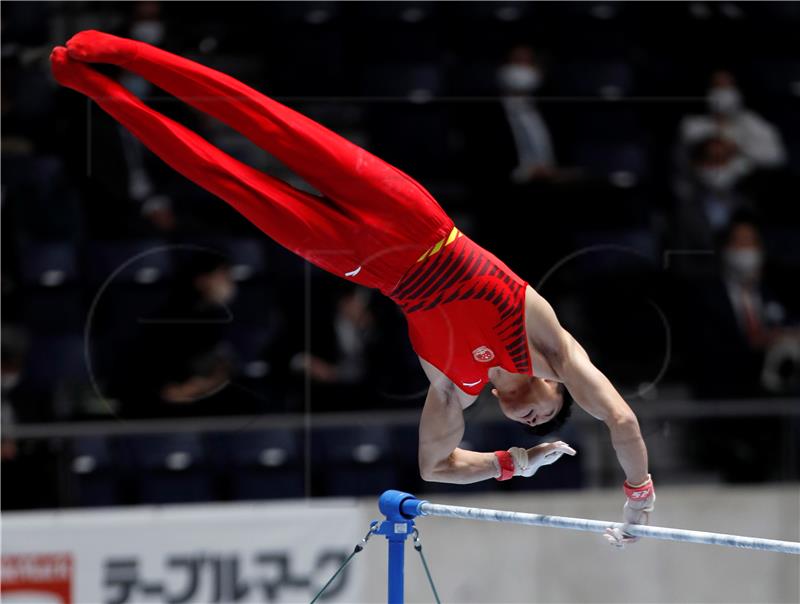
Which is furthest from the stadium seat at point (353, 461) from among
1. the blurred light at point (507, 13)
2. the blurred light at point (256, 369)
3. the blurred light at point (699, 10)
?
the blurred light at point (699, 10)

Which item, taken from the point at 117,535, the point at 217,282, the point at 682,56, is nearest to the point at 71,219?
the point at 217,282

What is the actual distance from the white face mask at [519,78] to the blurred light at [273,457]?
6.48 ft

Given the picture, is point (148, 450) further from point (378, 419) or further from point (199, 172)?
point (199, 172)

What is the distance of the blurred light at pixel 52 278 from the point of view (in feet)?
20.4

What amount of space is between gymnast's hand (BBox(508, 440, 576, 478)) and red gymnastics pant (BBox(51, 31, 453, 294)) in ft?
2.34

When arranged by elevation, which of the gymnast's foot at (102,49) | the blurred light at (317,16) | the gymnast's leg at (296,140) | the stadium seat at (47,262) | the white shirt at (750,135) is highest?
the blurred light at (317,16)

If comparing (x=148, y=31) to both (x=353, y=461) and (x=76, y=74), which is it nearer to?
(x=76, y=74)

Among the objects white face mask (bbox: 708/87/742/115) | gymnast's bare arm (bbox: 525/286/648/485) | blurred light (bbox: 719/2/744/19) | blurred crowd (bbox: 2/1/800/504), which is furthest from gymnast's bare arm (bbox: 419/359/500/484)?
blurred light (bbox: 719/2/744/19)

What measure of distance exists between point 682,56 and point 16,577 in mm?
3951

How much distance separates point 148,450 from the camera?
20.1 ft

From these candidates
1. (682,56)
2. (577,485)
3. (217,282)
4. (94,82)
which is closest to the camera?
(94,82)

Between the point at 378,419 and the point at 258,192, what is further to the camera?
the point at 378,419

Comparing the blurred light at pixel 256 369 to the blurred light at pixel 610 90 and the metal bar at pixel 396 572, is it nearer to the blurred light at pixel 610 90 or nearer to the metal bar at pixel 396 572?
the metal bar at pixel 396 572

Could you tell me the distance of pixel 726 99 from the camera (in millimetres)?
7113
